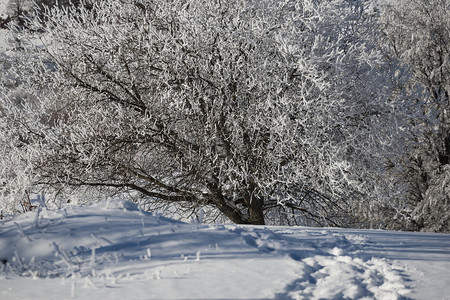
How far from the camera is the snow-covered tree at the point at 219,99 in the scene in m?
6.90

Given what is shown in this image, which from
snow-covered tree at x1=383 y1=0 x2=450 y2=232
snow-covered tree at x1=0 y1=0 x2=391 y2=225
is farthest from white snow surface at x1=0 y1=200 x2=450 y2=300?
snow-covered tree at x1=383 y1=0 x2=450 y2=232

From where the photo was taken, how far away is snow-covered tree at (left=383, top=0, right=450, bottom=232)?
416 inches

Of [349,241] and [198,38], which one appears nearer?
[349,241]

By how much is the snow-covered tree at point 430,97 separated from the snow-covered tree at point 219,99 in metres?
3.54

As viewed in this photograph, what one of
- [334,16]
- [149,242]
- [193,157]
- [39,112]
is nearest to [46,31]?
[39,112]

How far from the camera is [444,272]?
350cm

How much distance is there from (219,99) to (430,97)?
20.8ft

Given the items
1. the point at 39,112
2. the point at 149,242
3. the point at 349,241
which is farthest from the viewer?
the point at 39,112

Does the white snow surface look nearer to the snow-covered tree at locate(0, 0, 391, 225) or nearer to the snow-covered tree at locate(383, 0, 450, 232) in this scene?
the snow-covered tree at locate(0, 0, 391, 225)

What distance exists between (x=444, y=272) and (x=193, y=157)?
15.7 feet

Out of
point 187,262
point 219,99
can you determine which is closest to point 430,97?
point 219,99

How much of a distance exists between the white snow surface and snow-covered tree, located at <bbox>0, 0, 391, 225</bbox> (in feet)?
9.23

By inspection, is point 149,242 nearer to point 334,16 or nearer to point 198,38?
point 198,38

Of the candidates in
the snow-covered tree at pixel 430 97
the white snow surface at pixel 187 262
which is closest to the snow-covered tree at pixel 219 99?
the white snow surface at pixel 187 262
